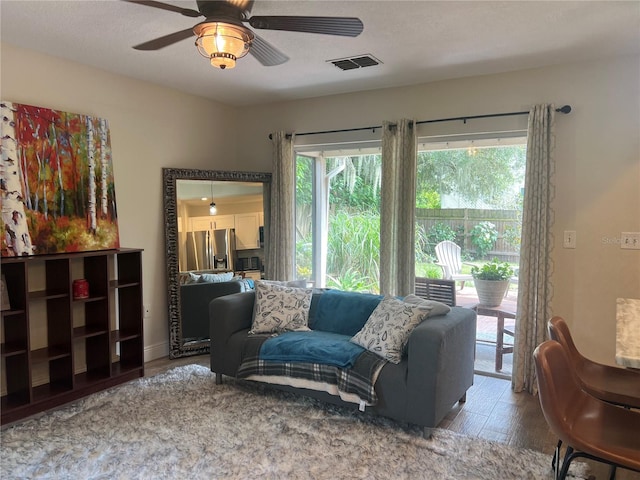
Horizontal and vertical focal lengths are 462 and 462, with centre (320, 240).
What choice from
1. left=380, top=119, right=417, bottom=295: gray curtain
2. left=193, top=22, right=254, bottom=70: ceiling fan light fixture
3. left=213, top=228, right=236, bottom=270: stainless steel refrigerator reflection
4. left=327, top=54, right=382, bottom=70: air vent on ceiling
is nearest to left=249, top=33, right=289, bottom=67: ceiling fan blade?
left=193, top=22, right=254, bottom=70: ceiling fan light fixture

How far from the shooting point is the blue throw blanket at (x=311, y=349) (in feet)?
9.86

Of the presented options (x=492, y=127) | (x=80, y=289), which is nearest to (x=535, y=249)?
(x=492, y=127)

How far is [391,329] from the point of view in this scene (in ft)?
9.80

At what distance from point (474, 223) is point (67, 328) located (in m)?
3.35

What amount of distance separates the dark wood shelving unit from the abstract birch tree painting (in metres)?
0.18

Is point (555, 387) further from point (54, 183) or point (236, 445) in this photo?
point (54, 183)

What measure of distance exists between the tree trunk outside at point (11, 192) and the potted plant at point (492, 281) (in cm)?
352

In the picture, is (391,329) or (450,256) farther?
(450,256)

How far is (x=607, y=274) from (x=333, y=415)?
7.33ft

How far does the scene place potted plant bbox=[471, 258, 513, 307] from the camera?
3.94m

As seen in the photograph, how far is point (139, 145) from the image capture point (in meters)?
4.11

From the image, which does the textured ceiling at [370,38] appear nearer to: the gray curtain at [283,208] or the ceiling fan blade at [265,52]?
the ceiling fan blade at [265,52]

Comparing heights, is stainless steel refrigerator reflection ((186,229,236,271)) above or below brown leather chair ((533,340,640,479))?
above

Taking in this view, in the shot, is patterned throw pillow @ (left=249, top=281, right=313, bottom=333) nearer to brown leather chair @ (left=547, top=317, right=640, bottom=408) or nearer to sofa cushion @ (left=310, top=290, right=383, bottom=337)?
sofa cushion @ (left=310, top=290, right=383, bottom=337)
